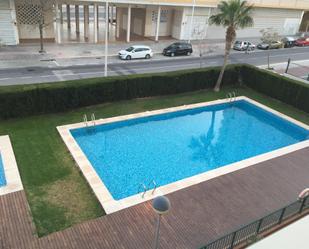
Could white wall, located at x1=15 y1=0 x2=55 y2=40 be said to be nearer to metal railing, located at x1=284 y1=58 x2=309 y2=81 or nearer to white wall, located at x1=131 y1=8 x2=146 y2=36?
white wall, located at x1=131 y1=8 x2=146 y2=36

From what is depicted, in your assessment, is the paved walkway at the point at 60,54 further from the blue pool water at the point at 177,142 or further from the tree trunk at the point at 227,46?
the blue pool water at the point at 177,142

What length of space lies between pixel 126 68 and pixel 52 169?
17.8 metres

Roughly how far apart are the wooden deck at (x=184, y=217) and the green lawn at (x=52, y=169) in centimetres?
53

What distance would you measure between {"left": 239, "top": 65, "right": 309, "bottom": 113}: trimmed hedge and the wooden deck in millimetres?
10035

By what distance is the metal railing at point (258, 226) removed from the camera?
10.4 metres

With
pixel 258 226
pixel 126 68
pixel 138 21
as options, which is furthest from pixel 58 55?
pixel 258 226

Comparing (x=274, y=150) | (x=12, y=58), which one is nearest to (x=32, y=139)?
(x=274, y=150)

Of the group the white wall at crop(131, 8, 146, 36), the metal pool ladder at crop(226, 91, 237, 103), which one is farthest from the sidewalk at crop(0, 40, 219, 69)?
the metal pool ladder at crop(226, 91, 237, 103)

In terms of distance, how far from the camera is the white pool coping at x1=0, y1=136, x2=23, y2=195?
13.4 metres

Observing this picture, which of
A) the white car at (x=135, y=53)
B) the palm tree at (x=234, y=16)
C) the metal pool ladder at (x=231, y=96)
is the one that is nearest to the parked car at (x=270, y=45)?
the white car at (x=135, y=53)

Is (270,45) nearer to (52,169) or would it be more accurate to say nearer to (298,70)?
(298,70)

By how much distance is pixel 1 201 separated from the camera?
12.6m

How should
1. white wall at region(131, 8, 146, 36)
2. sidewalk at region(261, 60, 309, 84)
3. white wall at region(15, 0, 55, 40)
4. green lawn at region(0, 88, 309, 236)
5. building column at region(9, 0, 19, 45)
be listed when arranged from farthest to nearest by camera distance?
1. white wall at region(131, 8, 146, 36)
2. white wall at region(15, 0, 55, 40)
3. sidewalk at region(261, 60, 309, 84)
4. building column at region(9, 0, 19, 45)
5. green lawn at region(0, 88, 309, 236)

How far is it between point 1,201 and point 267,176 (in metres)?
12.4
